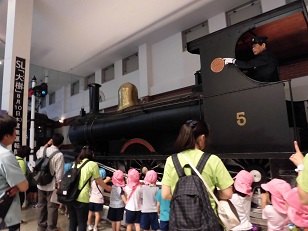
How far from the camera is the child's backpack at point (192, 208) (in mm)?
1445

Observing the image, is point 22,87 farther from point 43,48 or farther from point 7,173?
point 43,48

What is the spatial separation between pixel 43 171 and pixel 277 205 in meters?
3.04

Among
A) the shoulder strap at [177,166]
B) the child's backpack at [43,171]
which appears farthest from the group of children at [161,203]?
the shoulder strap at [177,166]

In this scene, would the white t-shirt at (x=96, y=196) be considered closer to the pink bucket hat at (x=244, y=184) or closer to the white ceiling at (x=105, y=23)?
the pink bucket hat at (x=244, y=184)

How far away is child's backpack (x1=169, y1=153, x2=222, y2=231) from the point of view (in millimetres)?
1445

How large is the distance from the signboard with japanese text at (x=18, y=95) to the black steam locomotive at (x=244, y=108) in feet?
7.30

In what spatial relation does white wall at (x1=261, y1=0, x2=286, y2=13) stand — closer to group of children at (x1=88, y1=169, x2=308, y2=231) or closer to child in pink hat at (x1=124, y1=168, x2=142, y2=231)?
group of children at (x1=88, y1=169, x2=308, y2=231)

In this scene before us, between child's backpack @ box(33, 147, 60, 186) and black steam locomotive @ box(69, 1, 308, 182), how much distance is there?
1.68m

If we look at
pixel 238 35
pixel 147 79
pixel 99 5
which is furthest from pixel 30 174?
pixel 147 79

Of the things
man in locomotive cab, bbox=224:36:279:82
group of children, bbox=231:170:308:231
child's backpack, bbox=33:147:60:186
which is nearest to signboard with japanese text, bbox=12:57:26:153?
child's backpack, bbox=33:147:60:186

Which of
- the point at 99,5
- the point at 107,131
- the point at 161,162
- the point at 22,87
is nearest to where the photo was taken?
the point at 161,162

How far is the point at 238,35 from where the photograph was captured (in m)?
3.26

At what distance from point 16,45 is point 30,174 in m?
2.84

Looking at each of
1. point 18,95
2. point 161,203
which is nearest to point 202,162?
point 161,203
